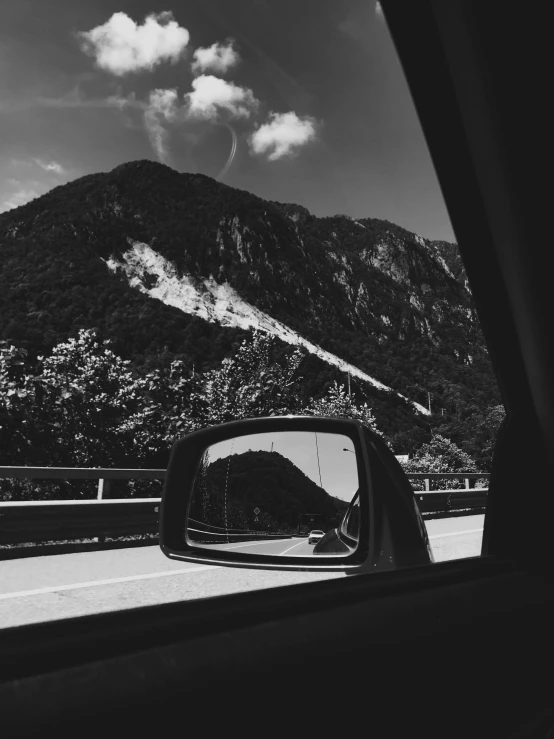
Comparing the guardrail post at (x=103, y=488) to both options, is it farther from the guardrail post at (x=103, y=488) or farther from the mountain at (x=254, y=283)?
the mountain at (x=254, y=283)

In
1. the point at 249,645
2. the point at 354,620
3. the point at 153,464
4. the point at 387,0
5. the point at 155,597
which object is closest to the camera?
the point at 249,645

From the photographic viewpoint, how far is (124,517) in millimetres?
10672

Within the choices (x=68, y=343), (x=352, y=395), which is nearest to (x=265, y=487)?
(x=352, y=395)

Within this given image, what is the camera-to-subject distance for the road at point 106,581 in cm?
554

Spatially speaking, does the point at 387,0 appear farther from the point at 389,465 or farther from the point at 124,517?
the point at 124,517

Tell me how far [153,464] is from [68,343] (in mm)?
3235

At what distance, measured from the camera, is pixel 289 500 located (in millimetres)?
1986

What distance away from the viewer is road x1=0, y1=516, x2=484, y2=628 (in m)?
5.54

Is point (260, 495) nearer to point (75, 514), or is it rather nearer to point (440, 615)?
point (440, 615)

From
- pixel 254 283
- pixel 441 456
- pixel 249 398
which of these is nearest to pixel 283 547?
pixel 441 456

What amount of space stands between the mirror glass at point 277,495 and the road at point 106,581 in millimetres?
2309

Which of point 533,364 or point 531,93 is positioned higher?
point 531,93

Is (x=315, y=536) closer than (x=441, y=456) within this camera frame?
Yes

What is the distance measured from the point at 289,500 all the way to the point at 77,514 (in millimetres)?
8556
